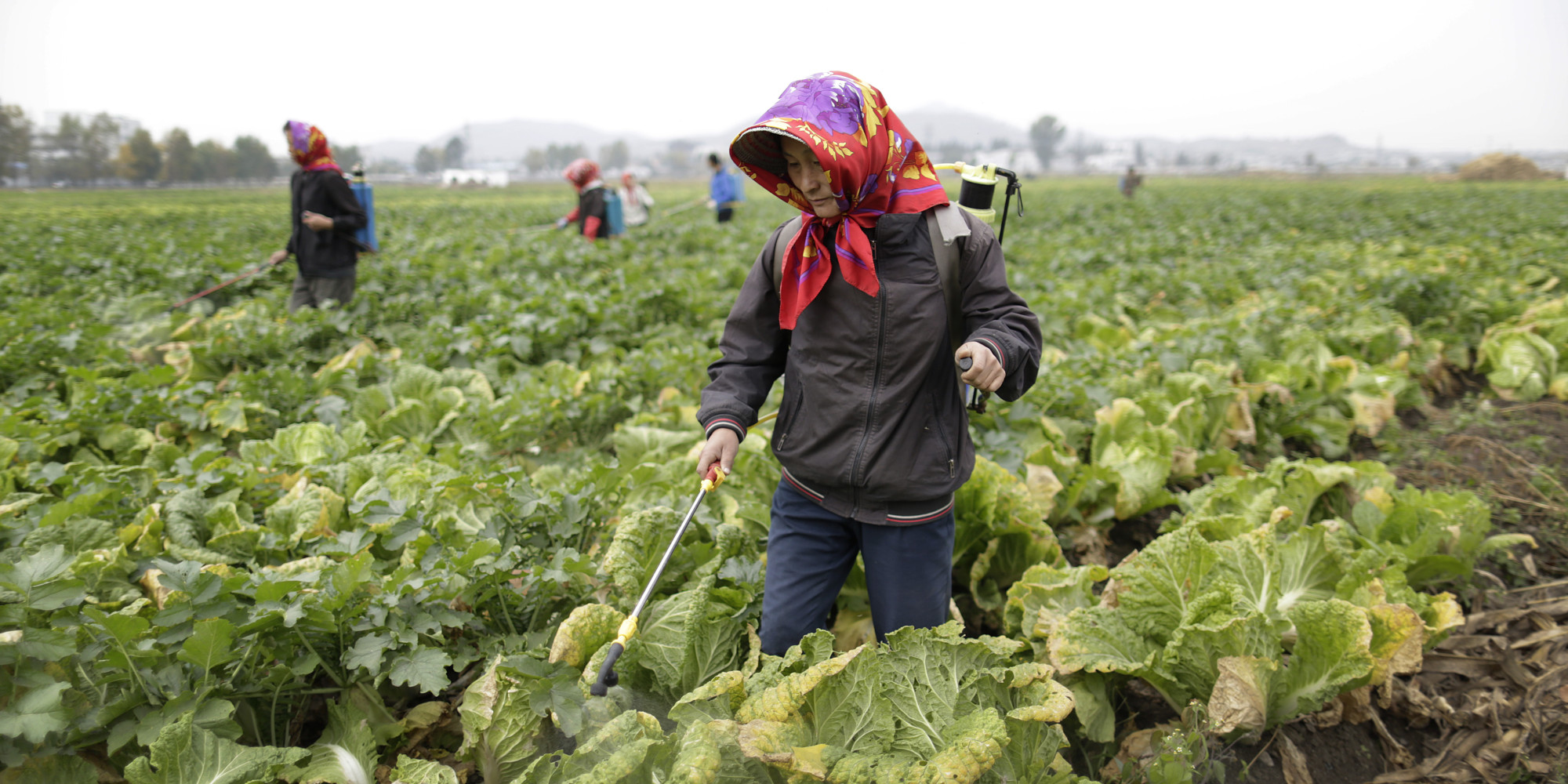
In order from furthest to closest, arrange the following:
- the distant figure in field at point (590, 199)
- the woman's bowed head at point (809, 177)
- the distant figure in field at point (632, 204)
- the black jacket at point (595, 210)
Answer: the distant figure in field at point (632, 204)
the black jacket at point (595, 210)
the distant figure in field at point (590, 199)
the woman's bowed head at point (809, 177)

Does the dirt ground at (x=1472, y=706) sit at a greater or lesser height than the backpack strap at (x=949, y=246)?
lesser

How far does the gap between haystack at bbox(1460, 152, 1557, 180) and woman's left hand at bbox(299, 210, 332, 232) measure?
207ft

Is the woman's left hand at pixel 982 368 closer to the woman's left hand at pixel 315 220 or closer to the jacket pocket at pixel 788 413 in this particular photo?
the jacket pocket at pixel 788 413

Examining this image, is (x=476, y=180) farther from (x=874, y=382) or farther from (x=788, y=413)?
(x=874, y=382)

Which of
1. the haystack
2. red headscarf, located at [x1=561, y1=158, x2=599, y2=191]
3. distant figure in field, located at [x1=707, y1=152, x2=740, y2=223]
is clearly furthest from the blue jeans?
the haystack

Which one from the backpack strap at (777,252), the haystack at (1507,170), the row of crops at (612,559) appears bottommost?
the row of crops at (612,559)

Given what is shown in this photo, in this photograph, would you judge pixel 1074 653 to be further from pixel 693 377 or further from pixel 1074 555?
pixel 693 377

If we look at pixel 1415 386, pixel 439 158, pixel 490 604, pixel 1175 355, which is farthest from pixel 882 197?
pixel 439 158

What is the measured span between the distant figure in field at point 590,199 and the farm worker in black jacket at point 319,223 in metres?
3.97

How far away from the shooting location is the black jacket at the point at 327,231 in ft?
20.7

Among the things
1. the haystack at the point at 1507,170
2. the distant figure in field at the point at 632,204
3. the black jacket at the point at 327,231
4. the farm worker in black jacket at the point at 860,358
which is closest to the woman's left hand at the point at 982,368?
the farm worker in black jacket at the point at 860,358

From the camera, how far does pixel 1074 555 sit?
358 centimetres

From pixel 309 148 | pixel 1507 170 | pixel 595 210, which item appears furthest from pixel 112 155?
pixel 1507 170

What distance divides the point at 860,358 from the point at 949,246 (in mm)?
374
